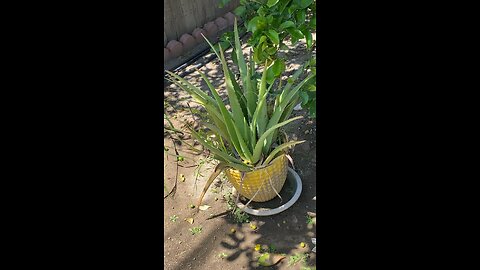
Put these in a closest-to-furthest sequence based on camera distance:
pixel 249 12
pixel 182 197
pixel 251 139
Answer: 1. pixel 249 12
2. pixel 251 139
3. pixel 182 197

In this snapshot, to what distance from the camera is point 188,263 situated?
236 centimetres

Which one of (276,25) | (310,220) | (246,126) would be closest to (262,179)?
(246,126)

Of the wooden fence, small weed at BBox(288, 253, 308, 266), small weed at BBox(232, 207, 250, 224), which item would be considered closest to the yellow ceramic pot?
small weed at BBox(232, 207, 250, 224)

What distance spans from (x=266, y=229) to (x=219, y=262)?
0.35 meters

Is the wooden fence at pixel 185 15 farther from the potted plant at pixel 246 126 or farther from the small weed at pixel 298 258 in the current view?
the small weed at pixel 298 258

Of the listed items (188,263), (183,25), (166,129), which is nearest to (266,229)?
(188,263)

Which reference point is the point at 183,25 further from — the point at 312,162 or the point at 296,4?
the point at 296,4

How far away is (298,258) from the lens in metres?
2.28

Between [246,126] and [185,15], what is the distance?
9.80ft

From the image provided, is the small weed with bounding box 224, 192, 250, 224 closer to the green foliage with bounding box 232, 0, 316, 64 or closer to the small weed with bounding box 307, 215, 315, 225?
the small weed with bounding box 307, 215, 315, 225

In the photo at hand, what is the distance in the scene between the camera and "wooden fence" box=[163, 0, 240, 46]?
4.65 meters

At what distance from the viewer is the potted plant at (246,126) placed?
2207mm

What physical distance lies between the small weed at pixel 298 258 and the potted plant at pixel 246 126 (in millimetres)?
401
